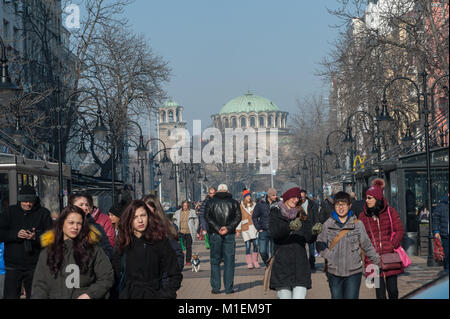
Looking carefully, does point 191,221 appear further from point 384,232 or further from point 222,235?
point 384,232

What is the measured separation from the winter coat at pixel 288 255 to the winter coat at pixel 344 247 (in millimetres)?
234

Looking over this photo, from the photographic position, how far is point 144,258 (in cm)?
669

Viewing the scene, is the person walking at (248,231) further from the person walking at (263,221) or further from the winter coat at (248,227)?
the person walking at (263,221)

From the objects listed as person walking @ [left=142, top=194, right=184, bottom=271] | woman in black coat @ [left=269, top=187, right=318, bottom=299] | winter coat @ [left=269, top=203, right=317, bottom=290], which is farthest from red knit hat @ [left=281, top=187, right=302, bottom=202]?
person walking @ [left=142, top=194, right=184, bottom=271]

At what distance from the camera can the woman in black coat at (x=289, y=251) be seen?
8.97 m

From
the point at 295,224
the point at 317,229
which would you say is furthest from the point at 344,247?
the point at 295,224

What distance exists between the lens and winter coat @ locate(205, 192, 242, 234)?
1420cm

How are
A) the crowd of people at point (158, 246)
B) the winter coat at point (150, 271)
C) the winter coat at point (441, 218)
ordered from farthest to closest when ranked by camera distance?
the winter coat at point (441, 218) < the winter coat at point (150, 271) < the crowd of people at point (158, 246)

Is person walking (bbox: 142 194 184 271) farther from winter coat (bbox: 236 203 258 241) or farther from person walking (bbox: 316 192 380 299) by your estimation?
winter coat (bbox: 236 203 258 241)

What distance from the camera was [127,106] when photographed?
4178cm

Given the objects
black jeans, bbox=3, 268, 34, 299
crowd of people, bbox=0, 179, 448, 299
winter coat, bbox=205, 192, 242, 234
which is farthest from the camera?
winter coat, bbox=205, 192, 242, 234

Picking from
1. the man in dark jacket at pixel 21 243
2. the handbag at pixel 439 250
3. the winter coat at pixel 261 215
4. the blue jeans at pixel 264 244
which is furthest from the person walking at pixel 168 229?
the blue jeans at pixel 264 244

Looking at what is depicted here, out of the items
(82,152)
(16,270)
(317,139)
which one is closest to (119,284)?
(16,270)
